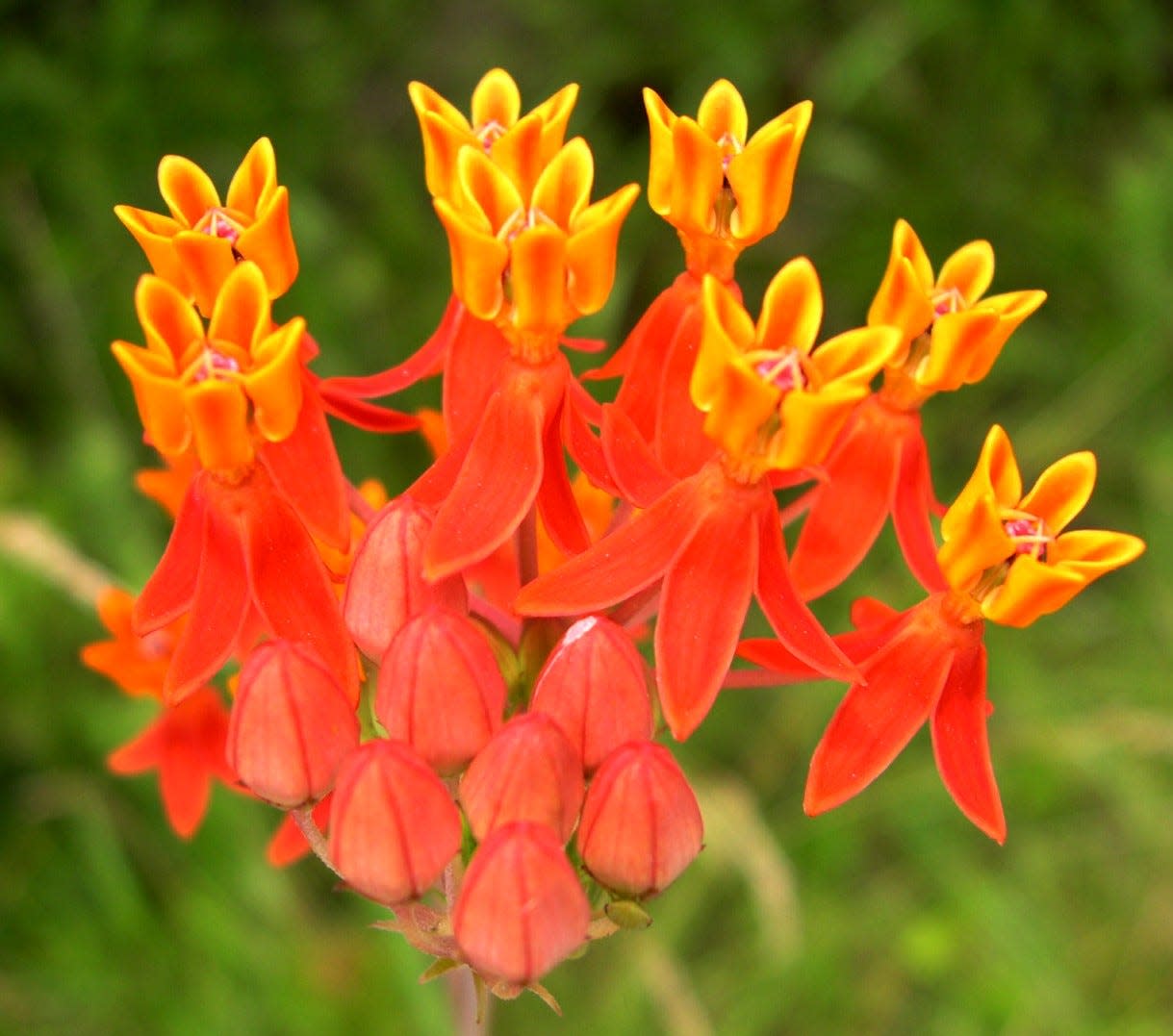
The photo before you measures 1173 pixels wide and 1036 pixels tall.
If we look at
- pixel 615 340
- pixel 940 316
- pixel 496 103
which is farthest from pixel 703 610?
pixel 615 340

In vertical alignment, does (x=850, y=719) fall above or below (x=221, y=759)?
above

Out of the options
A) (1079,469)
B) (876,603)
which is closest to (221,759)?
(876,603)

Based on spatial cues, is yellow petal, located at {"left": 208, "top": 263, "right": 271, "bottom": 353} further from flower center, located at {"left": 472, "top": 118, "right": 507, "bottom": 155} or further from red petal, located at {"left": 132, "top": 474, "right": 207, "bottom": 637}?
flower center, located at {"left": 472, "top": 118, "right": 507, "bottom": 155}

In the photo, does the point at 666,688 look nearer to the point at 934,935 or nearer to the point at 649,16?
the point at 934,935

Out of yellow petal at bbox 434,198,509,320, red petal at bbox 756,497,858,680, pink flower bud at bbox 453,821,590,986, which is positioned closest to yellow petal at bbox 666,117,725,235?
yellow petal at bbox 434,198,509,320

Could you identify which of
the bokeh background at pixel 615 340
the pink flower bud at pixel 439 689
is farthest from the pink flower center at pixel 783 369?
the bokeh background at pixel 615 340
